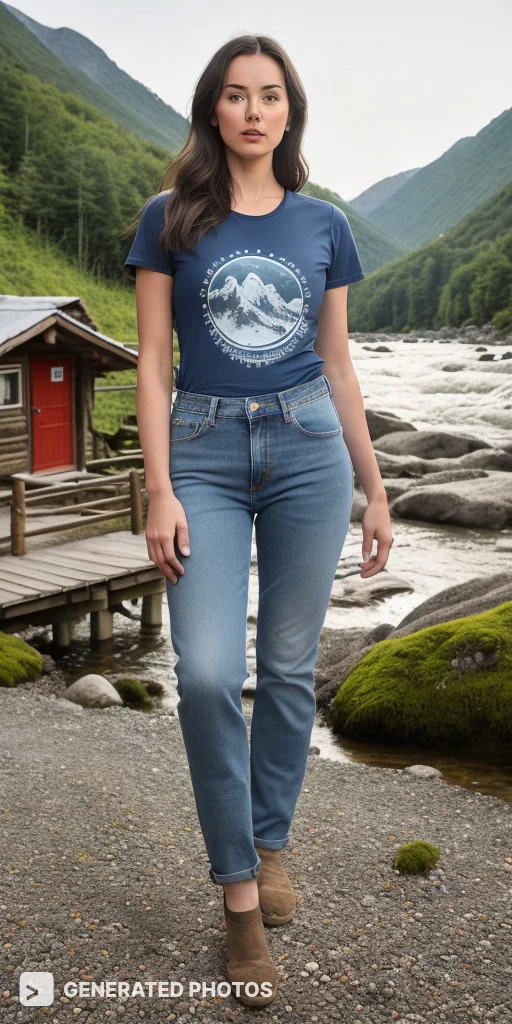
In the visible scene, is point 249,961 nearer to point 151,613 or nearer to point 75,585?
point 75,585

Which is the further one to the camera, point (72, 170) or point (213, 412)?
point (72, 170)

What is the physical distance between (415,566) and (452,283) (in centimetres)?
7075

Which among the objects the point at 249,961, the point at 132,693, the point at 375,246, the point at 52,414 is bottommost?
the point at 132,693

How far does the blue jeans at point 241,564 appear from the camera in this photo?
8.81 feet

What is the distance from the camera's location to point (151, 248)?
2775 mm

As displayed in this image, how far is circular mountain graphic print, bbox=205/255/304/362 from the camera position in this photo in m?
2.77

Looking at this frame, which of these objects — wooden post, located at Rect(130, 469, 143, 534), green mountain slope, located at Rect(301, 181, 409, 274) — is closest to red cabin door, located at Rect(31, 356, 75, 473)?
wooden post, located at Rect(130, 469, 143, 534)

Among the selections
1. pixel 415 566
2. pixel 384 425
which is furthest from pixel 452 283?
pixel 415 566

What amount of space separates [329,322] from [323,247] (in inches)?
9.1

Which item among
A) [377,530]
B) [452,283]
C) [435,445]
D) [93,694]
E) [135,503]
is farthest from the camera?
[452,283]

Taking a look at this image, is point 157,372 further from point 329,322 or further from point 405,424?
point 405,424

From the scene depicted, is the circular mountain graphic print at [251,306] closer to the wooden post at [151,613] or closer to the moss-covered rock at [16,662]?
the moss-covered rock at [16,662]

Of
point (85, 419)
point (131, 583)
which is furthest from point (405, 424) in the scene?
point (131, 583)

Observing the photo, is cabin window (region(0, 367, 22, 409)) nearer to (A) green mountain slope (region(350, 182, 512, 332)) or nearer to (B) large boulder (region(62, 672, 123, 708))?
(B) large boulder (region(62, 672, 123, 708))
